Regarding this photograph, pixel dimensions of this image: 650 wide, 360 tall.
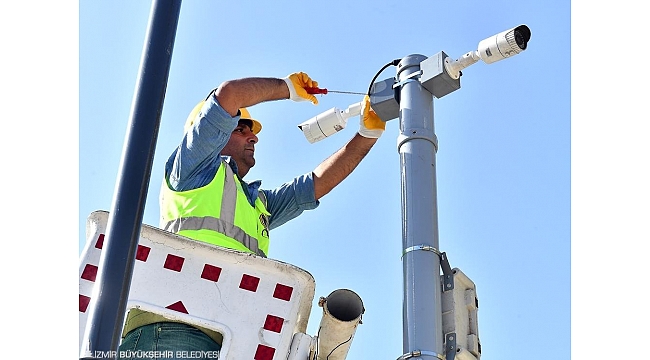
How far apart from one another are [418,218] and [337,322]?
62 centimetres

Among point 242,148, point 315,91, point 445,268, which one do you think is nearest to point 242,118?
point 242,148

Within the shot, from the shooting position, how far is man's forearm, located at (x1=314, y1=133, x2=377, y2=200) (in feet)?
20.9

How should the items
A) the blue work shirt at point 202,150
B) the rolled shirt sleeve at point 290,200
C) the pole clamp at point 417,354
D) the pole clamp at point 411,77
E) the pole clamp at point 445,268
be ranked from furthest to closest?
the rolled shirt sleeve at point 290,200 < the blue work shirt at point 202,150 < the pole clamp at point 411,77 < the pole clamp at point 445,268 < the pole clamp at point 417,354

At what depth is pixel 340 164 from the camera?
6.44 metres

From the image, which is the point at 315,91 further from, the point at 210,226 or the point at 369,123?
the point at 210,226

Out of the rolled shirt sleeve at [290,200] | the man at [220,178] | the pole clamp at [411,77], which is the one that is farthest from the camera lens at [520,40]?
the rolled shirt sleeve at [290,200]

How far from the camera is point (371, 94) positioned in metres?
4.77

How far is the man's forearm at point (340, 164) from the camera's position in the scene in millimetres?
6375

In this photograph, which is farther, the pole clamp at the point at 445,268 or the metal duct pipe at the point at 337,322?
the metal duct pipe at the point at 337,322

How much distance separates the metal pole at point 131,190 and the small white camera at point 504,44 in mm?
1686

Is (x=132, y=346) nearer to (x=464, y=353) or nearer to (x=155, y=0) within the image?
(x=464, y=353)

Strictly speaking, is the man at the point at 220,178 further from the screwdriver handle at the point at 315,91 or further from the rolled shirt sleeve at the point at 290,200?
the rolled shirt sleeve at the point at 290,200

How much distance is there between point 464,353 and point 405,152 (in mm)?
947

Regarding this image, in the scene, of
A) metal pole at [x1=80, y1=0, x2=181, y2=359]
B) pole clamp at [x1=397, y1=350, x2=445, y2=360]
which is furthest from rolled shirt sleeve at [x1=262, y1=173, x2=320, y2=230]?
metal pole at [x1=80, y1=0, x2=181, y2=359]
